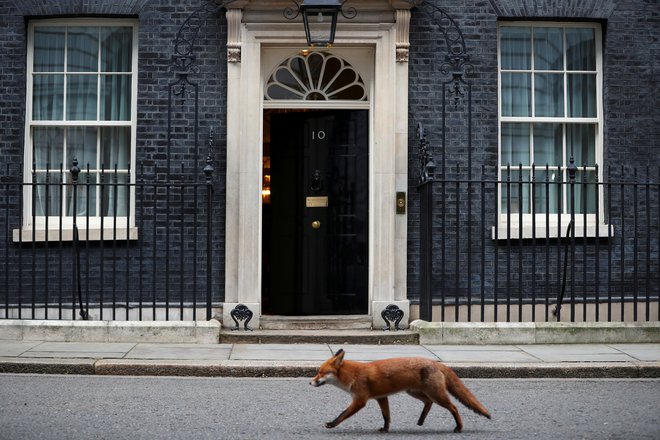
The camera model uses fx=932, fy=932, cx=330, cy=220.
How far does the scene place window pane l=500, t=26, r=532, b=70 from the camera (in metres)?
11.7

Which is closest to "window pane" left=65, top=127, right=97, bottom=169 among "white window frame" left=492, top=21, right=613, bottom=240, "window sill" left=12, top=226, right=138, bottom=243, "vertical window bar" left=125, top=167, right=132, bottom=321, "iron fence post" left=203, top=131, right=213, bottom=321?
"vertical window bar" left=125, top=167, right=132, bottom=321

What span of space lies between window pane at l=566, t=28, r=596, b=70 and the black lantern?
2.82m

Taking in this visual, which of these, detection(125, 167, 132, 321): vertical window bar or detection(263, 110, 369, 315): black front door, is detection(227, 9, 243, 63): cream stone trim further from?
detection(125, 167, 132, 321): vertical window bar

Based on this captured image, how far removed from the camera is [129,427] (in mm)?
6156

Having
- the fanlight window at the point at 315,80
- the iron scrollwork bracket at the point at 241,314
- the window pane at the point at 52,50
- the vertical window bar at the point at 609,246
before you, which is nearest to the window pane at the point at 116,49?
the window pane at the point at 52,50

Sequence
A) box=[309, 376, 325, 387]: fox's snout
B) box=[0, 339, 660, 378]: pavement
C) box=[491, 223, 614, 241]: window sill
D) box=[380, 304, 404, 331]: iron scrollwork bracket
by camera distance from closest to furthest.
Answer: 1. box=[309, 376, 325, 387]: fox's snout
2. box=[0, 339, 660, 378]: pavement
3. box=[380, 304, 404, 331]: iron scrollwork bracket
4. box=[491, 223, 614, 241]: window sill

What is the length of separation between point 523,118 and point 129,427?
23.6 ft

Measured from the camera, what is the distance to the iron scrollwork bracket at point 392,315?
425 inches

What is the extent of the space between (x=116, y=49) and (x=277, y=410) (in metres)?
6.25

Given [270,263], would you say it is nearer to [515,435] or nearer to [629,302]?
[629,302]

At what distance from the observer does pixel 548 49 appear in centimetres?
1178

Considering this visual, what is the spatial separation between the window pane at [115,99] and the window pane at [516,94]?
4.68 meters

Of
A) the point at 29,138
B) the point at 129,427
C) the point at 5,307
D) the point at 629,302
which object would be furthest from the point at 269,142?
the point at 129,427

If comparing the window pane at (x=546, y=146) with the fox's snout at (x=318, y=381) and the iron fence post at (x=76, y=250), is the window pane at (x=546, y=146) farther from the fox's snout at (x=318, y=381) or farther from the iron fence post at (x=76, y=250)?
the fox's snout at (x=318, y=381)
